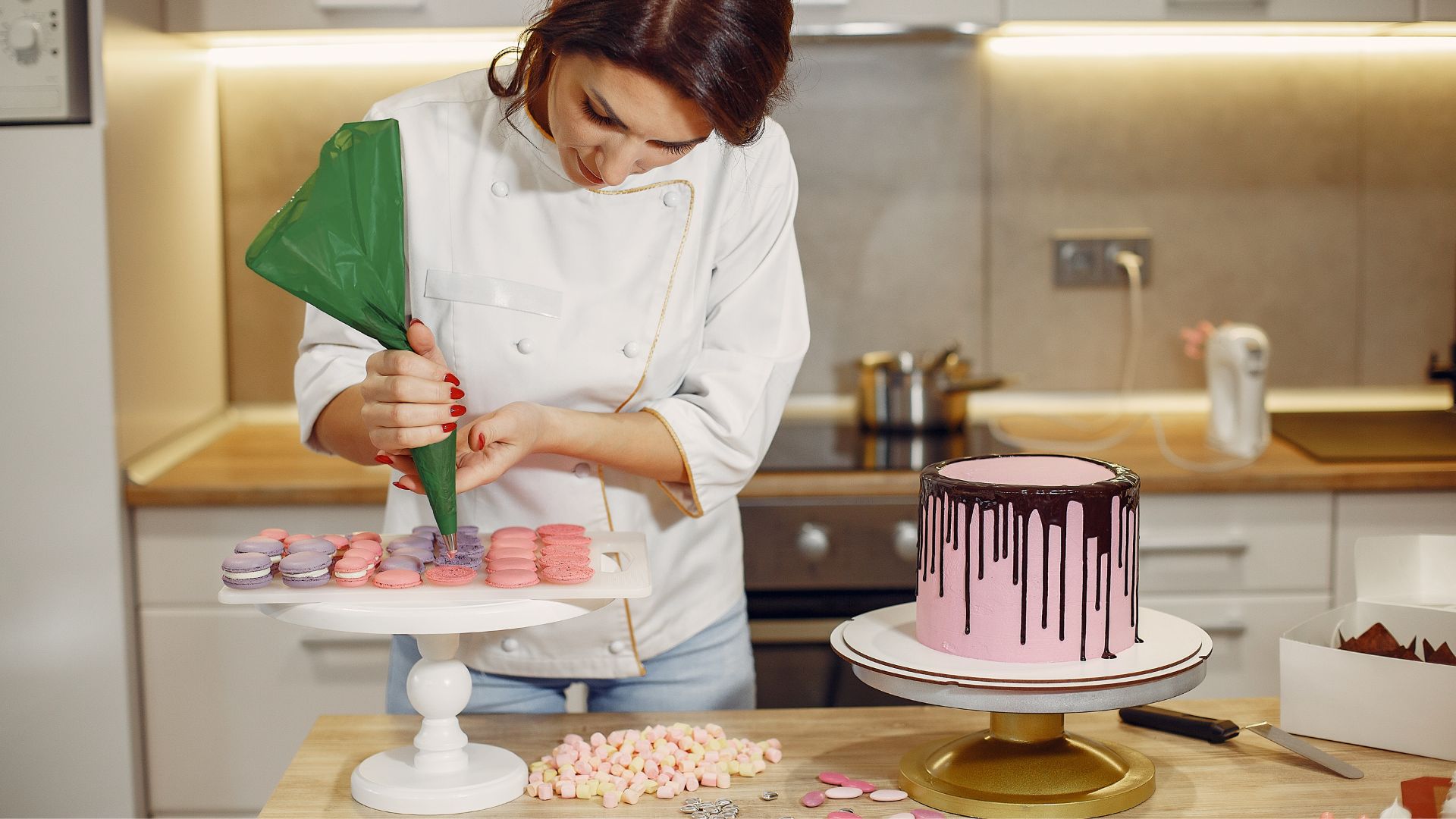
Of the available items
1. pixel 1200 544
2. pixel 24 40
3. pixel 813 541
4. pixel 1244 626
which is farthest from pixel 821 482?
pixel 24 40

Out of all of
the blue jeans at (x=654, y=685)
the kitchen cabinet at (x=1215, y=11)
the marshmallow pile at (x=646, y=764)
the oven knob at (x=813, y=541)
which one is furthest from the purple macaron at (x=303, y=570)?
the kitchen cabinet at (x=1215, y=11)

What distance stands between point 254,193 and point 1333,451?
188 centimetres

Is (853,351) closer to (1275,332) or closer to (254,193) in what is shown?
(1275,332)

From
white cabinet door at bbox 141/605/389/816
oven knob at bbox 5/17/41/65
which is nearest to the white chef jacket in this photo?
white cabinet door at bbox 141/605/389/816

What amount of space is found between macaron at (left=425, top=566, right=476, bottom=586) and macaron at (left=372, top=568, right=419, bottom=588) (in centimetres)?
1

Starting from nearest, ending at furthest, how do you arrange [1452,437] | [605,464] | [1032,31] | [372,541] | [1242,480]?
[372,541], [605,464], [1242,480], [1452,437], [1032,31]

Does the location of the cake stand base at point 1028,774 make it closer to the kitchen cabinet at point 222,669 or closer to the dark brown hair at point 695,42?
the dark brown hair at point 695,42

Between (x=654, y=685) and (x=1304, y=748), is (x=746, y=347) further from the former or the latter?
(x=1304, y=748)

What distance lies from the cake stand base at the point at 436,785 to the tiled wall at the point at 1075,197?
1.50m

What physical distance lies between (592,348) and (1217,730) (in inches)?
24.9

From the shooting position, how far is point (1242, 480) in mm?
1854

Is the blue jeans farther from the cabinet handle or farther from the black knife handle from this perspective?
the cabinet handle

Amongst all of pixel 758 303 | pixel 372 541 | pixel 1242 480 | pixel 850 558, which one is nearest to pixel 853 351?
pixel 850 558

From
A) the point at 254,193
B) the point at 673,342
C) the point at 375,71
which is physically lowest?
the point at 673,342
